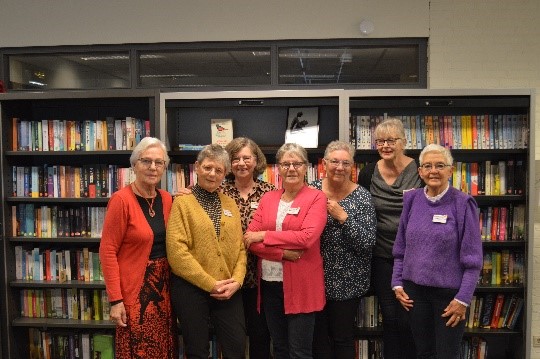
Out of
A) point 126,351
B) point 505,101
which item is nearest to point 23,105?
point 126,351

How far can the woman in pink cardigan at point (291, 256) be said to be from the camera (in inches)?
91.3

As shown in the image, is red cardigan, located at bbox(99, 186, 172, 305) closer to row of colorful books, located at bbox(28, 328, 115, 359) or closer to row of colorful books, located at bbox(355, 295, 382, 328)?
row of colorful books, located at bbox(28, 328, 115, 359)

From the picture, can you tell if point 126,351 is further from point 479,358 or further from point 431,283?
point 479,358

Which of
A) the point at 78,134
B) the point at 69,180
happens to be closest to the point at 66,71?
the point at 78,134

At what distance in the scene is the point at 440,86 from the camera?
3643 millimetres

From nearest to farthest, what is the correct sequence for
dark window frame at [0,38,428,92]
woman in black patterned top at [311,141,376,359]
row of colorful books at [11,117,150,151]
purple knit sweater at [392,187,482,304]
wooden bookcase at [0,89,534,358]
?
purple knit sweater at [392,187,482,304] → woman in black patterned top at [311,141,376,359] → wooden bookcase at [0,89,534,358] → row of colorful books at [11,117,150,151] → dark window frame at [0,38,428,92]

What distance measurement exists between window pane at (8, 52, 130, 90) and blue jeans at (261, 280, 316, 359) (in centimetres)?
263

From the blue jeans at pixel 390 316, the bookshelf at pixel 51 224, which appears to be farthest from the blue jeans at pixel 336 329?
the bookshelf at pixel 51 224

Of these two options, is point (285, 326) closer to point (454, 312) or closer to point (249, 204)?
point (249, 204)

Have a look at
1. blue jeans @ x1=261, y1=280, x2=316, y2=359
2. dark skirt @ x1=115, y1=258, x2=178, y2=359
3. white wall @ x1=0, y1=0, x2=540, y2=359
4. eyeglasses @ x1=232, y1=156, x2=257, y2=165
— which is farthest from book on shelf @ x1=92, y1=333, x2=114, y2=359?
white wall @ x1=0, y1=0, x2=540, y2=359

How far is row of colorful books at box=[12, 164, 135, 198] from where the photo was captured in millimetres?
3398

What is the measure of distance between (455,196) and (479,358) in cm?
175

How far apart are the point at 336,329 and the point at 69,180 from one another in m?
2.32

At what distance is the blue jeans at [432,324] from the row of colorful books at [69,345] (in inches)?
91.2
